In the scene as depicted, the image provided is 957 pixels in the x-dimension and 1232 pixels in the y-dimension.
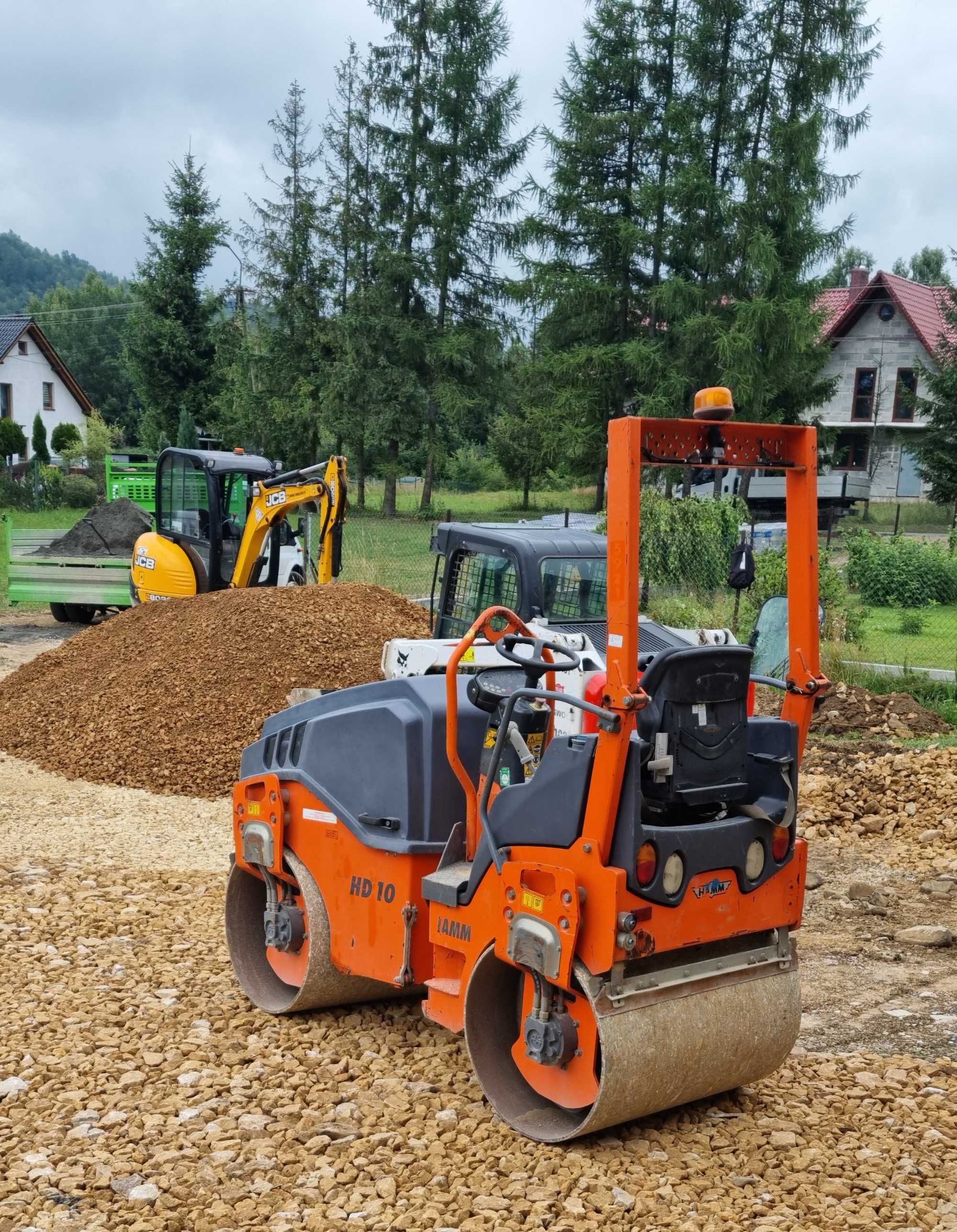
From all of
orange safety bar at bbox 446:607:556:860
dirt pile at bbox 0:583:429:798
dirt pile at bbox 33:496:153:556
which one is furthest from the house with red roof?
orange safety bar at bbox 446:607:556:860

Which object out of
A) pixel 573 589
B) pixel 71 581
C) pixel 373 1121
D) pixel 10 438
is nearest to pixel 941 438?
pixel 71 581

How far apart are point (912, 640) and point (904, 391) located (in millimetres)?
26239

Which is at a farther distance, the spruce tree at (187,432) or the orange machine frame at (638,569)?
the spruce tree at (187,432)

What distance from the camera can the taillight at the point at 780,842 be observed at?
154 inches

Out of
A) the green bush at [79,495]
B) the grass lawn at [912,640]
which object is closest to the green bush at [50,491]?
the green bush at [79,495]

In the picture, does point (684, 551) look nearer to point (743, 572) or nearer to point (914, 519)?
point (743, 572)

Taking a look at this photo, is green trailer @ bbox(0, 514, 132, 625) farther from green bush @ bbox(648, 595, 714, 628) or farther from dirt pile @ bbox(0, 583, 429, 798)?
green bush @ bbox(648, 595, 714, 628)

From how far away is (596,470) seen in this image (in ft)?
96.5

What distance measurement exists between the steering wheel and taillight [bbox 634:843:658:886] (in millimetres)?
596

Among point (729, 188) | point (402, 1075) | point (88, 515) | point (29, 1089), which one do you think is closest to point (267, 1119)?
point (402, 1075)

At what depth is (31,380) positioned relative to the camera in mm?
51312

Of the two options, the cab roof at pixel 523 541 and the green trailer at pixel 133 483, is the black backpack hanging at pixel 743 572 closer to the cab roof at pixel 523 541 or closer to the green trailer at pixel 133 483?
the cab roof at pixel 523 541

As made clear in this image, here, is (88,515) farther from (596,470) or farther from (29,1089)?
(29,1089)

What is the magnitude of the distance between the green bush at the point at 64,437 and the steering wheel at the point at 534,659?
48.7 metres
